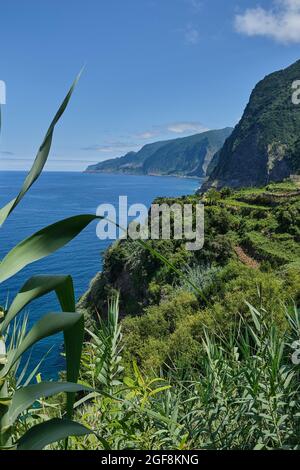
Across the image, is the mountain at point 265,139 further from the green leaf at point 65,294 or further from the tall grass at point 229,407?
the green leaf at point 65,294

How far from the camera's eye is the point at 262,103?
114875 millimetres

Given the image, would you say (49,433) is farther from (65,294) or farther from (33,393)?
(65,294)

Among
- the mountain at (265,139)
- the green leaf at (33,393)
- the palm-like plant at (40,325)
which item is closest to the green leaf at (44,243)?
the palm-like plant at (40,325)

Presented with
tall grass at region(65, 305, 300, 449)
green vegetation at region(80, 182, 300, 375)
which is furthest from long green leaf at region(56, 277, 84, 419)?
green vegetation at region(80, 182, 300, 375)

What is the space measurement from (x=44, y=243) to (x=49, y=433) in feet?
1.28

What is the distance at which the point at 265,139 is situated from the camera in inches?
4060

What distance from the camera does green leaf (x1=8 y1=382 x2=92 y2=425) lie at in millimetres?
889

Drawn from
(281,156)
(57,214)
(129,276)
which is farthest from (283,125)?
(129,276)

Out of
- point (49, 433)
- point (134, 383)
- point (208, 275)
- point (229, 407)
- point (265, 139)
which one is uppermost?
point (265, 139)

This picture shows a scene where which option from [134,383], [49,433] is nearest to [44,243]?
[49,433]

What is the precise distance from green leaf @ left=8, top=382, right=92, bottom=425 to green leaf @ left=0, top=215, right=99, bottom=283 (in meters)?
0.24

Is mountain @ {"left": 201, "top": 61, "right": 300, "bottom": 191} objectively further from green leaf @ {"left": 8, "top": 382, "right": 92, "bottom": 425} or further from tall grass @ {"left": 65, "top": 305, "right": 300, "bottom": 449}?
green leaf @ {"left": 8, "top": 382, "right": 92, "bottom": 425}

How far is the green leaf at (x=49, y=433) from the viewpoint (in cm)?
87
